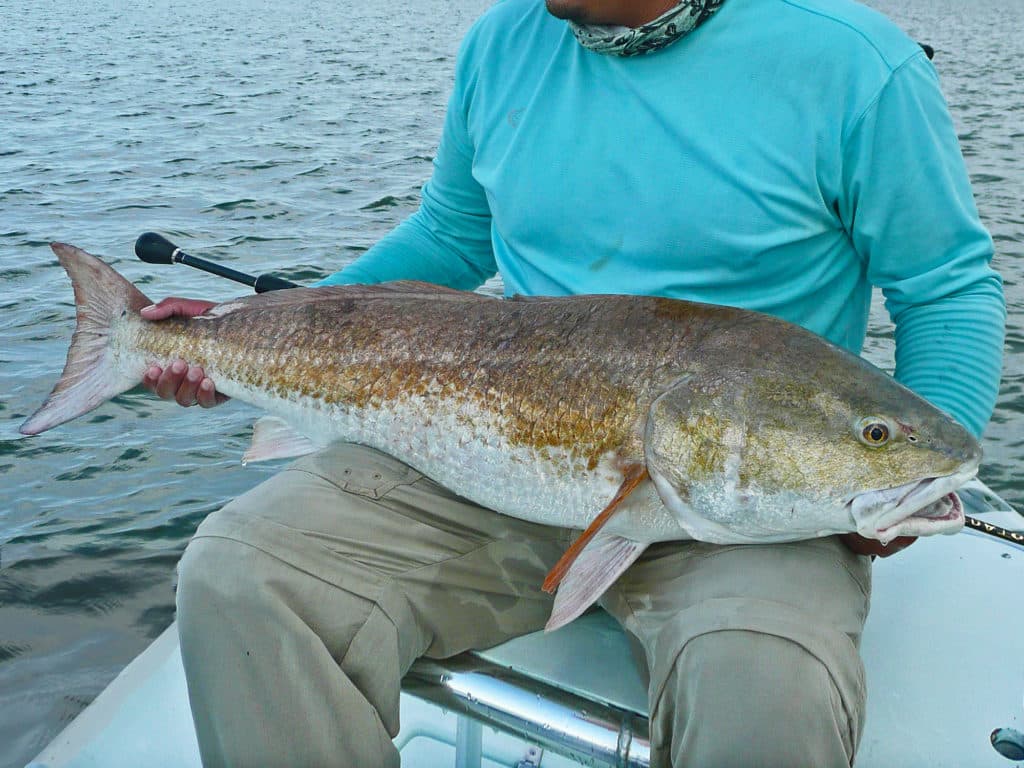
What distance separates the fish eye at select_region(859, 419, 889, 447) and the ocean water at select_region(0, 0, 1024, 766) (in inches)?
118

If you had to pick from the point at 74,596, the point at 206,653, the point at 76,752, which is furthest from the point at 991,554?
the point at 74,596

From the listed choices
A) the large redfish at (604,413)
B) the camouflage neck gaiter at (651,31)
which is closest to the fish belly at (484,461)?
the large redfish at (604,413)

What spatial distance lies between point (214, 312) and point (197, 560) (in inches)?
38.6

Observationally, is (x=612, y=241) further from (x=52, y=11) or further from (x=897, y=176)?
(x=52, y=11)

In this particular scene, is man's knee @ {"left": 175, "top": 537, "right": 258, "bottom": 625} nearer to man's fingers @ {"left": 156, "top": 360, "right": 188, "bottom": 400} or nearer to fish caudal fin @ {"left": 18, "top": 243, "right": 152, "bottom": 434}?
man's fingers @ {"left": 156, "top": 360, "right": 188, "bottom": 400}

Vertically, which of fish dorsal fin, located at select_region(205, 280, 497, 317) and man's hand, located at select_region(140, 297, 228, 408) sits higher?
fish dorsal fin, located at select_region(205, 280, 497, 317)

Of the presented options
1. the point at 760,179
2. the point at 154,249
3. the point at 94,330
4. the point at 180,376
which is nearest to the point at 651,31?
the point at 760,179

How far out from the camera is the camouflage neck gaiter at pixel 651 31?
2652 mm

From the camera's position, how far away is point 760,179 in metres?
2.60

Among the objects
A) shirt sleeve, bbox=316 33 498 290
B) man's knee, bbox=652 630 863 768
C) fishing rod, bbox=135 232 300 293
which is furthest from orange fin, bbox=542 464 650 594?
fishing rod, bbox=135 232 300 293

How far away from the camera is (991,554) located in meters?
3.01

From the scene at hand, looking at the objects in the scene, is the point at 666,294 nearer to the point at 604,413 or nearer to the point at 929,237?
the point at 604,413

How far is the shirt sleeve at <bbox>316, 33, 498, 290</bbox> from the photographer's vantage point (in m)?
3.35

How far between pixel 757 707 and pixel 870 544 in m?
0.58
